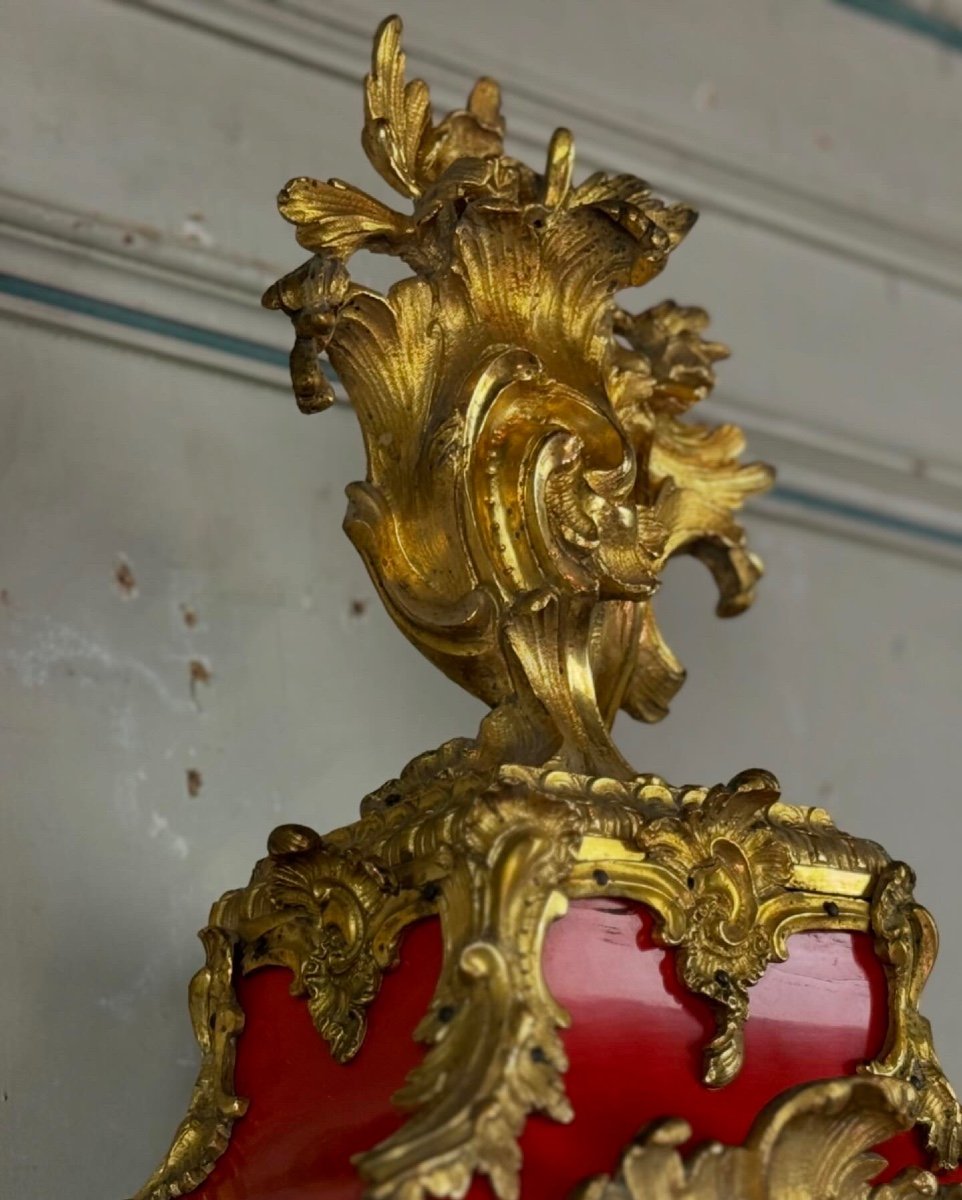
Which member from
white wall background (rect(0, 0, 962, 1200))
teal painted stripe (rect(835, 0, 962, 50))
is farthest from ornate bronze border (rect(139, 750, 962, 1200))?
teal painted stripe (rect(835, 0, 962, 50))

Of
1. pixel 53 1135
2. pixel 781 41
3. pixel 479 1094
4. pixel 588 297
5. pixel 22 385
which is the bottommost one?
pixel 479 1094

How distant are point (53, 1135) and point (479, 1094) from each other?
0.43 metres

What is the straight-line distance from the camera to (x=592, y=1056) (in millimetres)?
760

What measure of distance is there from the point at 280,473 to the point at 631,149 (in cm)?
43

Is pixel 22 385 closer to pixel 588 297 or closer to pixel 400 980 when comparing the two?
pixel 588 297

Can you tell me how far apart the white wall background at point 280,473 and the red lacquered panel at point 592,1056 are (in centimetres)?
25

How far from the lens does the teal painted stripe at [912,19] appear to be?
1.67 m

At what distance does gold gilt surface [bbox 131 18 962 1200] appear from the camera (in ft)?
2.41

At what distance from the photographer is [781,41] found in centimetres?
161

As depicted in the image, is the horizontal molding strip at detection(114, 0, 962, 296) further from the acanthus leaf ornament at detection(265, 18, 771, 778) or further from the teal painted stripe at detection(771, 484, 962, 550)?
the acanthus leaf ornament at detection(265, 18, 771, 778)

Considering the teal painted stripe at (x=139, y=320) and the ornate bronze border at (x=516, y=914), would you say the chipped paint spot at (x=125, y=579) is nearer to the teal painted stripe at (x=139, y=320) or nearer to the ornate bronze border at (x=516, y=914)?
the teal painted stripe at (x=139, y=320)

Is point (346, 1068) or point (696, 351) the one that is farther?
point (696, 351)

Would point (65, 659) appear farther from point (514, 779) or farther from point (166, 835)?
point (514, 779)

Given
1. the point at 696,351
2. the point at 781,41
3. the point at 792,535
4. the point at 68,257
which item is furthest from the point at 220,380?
the point at 781,41
